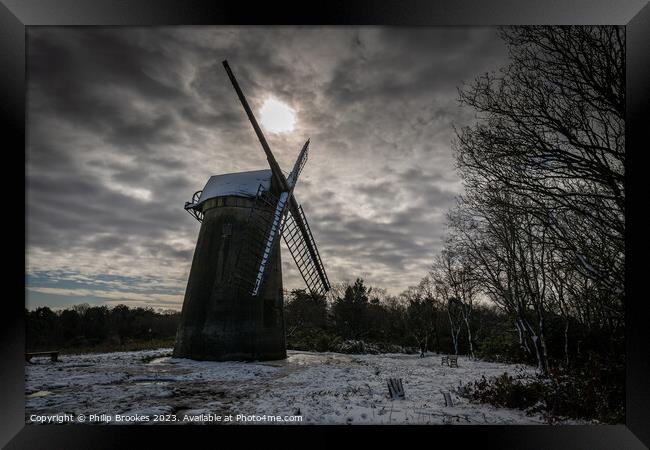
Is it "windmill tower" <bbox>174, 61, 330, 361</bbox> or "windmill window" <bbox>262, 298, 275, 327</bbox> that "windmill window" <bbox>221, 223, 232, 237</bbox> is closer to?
"windmill tower" <bbox>174, 61, 330, 361</bbox>

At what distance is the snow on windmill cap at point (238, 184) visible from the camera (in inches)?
603

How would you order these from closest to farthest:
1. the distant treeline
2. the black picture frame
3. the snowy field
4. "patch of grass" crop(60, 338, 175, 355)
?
the black picture frame
the snowy field
"patch of grass" crop(60, 338, 175, 355)
the distant treeline

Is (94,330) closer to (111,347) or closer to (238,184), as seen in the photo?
(111,347)

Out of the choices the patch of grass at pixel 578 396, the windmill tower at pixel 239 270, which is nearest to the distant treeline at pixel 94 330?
the windmill tower at pixel 239 270

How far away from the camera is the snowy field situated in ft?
20.0

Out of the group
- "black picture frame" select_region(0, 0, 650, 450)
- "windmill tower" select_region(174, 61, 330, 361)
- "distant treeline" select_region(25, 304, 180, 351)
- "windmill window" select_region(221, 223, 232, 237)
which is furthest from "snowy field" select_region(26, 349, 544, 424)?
"distant treeline" select_region(25, 304, 180, 351)

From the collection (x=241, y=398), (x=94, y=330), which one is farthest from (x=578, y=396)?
(x=94, y=330)

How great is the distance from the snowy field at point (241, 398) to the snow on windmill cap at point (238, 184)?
723 centimetres

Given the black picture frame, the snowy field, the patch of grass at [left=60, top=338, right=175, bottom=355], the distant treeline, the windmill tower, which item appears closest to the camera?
the black picture frame

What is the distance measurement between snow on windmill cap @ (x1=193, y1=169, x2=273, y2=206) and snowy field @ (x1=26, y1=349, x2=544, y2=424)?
7.23 metres

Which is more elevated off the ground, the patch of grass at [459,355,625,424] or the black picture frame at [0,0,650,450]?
the black picture frame at [0,0,650,450]

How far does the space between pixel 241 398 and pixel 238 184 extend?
9912mm

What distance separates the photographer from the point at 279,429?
5090mm

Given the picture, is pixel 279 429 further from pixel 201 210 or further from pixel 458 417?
pixel 201 210
